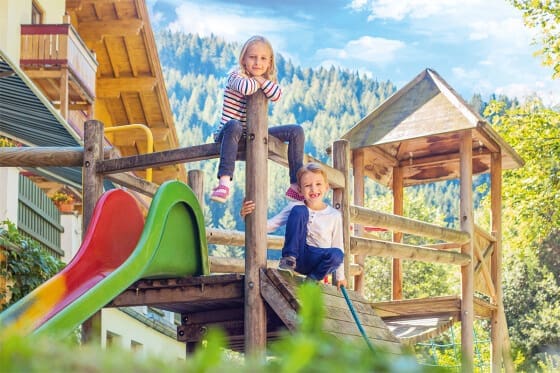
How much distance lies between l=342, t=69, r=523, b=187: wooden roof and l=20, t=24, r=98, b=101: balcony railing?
6.32 m

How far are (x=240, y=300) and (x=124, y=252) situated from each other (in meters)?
0.75

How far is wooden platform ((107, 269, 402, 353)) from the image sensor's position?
577 cm

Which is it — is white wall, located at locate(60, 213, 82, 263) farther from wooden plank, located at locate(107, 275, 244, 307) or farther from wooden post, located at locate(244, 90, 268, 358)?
wooden post, located at locate(244, 90, 268, 358)

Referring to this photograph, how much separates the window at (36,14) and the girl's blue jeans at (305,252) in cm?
1380

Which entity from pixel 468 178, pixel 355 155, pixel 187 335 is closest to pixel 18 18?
pixel 355 155

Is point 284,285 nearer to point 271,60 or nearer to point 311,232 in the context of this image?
point 311,232

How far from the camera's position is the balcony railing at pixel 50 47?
1755 cm

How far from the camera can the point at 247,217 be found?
5.95 meters

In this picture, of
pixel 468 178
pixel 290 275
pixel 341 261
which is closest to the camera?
pixel 290 275

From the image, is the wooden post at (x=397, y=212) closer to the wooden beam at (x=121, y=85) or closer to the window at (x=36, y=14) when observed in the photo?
the window at (x=36, y=14)

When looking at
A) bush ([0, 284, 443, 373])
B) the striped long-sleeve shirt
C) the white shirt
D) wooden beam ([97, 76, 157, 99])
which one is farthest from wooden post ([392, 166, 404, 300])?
bush ([0, 284, 443, 373])

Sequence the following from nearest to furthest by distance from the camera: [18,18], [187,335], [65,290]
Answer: [65,290] → [187,335] → [18,18]

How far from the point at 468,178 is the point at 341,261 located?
233 inches

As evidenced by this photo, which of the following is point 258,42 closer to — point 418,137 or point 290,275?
point 290,275
